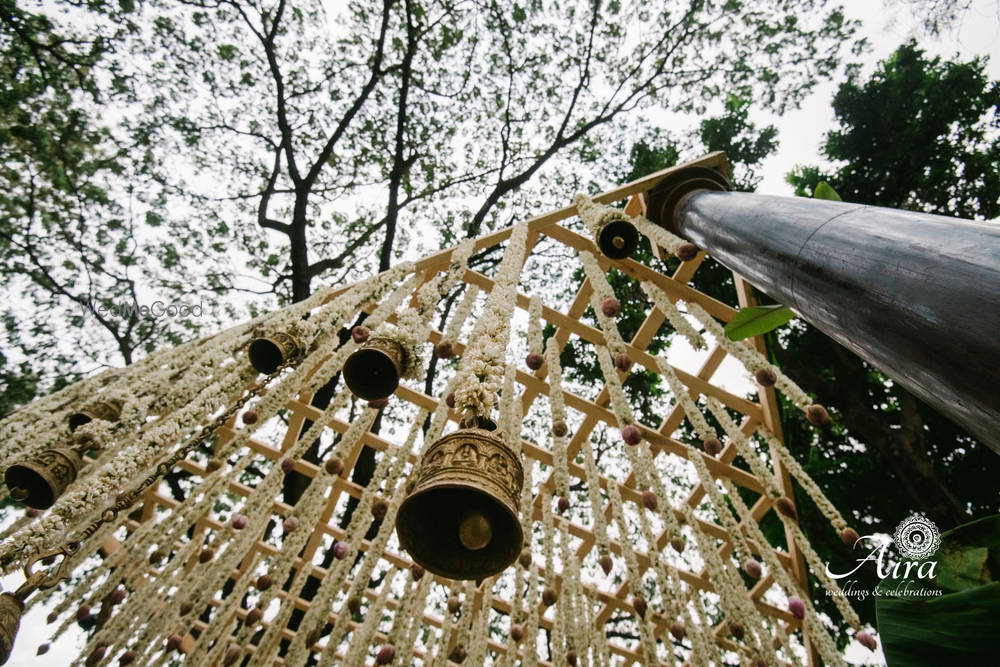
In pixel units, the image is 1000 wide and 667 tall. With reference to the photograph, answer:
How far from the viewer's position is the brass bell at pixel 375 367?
2.21 m

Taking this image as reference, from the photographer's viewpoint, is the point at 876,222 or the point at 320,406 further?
the point at 320,406

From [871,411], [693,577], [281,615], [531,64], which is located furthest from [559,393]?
[531,64]

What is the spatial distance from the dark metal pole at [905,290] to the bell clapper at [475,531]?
3.69 feet

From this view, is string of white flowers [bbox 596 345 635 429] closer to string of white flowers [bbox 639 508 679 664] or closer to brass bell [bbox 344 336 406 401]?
string of white flowers [bbox 639 508 679 664]

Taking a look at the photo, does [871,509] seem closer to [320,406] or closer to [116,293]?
[320,406]

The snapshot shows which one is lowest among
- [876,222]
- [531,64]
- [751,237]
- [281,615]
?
[281,615]

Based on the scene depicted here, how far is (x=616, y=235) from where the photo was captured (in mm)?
2814

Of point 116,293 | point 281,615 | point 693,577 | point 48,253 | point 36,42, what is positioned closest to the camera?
point 281,615

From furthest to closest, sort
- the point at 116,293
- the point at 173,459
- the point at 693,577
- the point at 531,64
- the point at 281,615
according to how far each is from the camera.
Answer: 1. the point at 531,64
2. the point at 116,293
3. the point at 693,577
4. the point at 281,615
5. the point at 173,459

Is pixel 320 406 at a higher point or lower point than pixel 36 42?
lower

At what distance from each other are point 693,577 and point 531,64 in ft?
27.2

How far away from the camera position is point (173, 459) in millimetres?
1987

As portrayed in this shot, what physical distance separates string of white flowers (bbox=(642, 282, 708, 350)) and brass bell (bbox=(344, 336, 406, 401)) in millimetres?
1659

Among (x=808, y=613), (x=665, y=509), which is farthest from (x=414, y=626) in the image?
(x=808, y=613)
